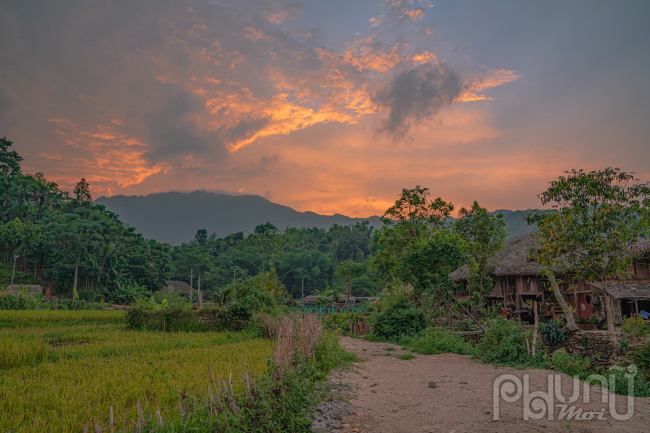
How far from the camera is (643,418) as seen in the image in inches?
195

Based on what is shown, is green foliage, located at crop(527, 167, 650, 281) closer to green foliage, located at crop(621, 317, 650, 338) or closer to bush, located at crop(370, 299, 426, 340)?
green foliage, located at crop(621, 317, 650, 338)

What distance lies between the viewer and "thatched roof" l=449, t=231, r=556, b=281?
1962 centimetres

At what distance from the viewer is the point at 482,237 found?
21.7 metres

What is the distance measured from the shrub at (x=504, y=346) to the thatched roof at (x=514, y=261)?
344 inches

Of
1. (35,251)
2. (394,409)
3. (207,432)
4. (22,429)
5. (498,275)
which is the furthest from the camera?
(35,251)

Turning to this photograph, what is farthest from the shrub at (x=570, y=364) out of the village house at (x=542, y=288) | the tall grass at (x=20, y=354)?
the tall grass at (x=20, y=354)

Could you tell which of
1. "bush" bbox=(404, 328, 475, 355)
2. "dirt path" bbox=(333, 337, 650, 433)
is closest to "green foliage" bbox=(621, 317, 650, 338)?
"dirt path" bbox=(333, 337, 650, 433)

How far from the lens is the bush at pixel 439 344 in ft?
38.7

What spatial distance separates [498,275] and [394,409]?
17.4 meters

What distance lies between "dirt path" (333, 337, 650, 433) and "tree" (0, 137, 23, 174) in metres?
60.5

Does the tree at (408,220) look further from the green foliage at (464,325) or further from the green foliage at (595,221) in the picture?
the green foliage at (595,221)

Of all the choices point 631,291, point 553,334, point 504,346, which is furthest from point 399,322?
point 631,291

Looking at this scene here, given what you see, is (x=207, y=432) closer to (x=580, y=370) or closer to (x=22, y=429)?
(x=22, y=429)

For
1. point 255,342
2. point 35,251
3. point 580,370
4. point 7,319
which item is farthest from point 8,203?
point 580,370
